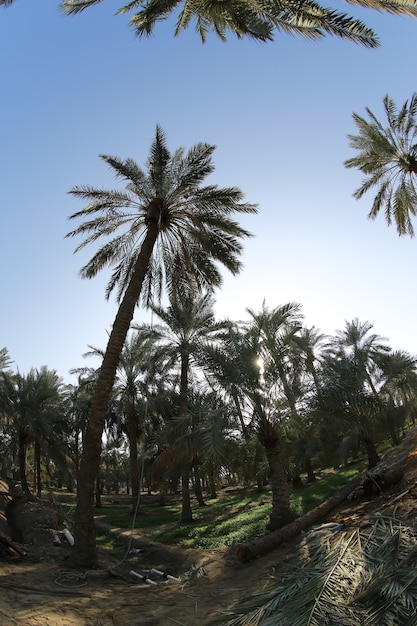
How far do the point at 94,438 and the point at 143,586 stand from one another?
11.4ft

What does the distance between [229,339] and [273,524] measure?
20.1ft

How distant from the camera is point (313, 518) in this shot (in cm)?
1079

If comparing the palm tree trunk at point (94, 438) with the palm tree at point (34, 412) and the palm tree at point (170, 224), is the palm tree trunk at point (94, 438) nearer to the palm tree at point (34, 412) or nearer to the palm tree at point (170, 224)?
the palm tree at point (170, 224)

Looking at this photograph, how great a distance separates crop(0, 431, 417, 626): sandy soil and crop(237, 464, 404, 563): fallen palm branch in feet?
0.84

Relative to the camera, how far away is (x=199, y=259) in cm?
1415

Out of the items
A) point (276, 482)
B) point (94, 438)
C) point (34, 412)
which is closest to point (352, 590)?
point (94, 438)

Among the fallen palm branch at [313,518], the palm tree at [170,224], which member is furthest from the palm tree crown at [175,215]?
the fallen palm branch at [313,518]

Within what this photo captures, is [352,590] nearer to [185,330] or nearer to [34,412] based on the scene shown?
[185,330]

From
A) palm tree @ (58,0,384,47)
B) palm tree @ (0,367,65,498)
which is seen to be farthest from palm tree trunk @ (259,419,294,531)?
palm tree @ (0,367,65,498)

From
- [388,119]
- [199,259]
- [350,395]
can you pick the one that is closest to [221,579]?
[350,395]

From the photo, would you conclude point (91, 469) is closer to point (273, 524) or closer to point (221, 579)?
point (221, 579)

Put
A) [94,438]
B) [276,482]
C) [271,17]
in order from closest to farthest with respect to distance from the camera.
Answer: [271,17], [94,438], [276,482]

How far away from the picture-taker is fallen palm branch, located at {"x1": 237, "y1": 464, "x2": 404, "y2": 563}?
9312mm

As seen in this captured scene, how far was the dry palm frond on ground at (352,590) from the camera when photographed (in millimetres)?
3441
